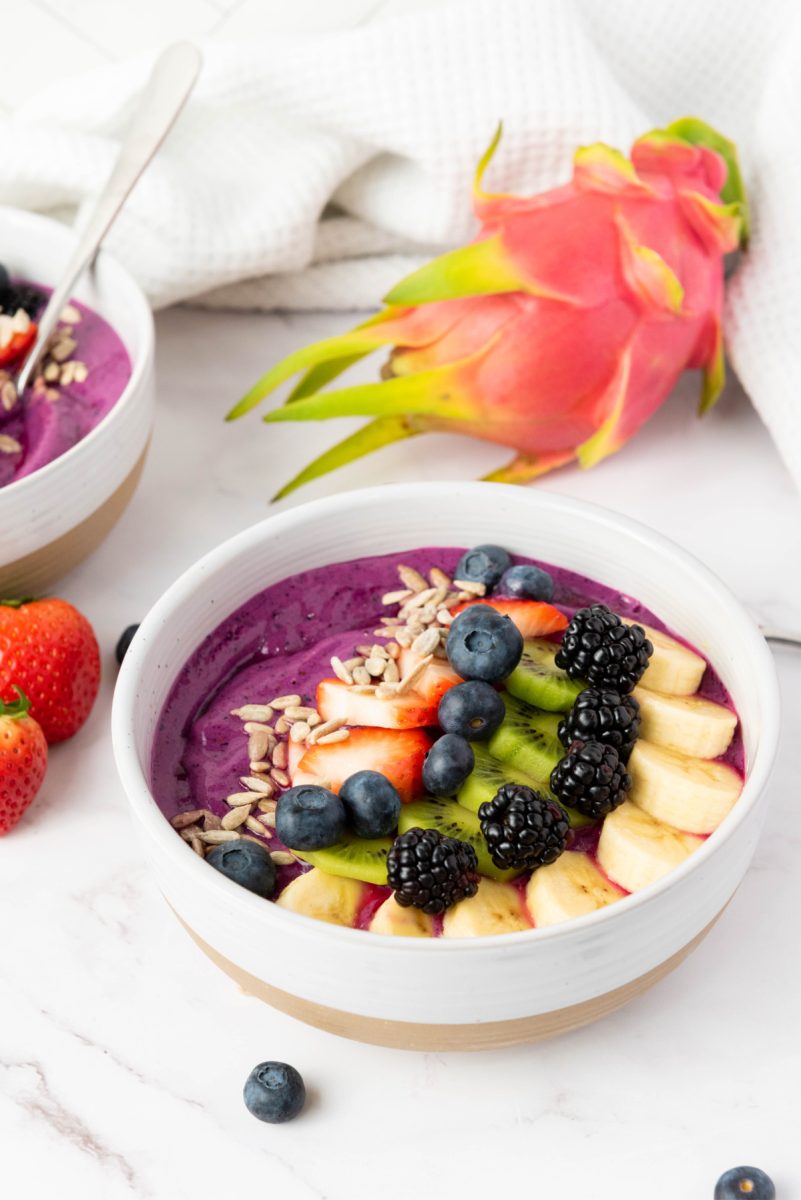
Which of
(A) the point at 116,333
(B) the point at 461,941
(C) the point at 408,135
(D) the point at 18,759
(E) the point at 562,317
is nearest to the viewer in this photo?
(B) the point at 461,941

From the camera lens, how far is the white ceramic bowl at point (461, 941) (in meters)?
1.15

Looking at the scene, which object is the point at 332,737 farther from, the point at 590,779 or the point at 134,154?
the point at 134,154

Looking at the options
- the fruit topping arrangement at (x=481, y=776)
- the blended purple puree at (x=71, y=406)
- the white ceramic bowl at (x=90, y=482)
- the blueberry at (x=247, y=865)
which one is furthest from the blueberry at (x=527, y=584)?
the blended purple puree at (x=71, y=406)

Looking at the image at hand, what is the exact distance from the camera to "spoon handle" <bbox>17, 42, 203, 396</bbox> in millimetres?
2006

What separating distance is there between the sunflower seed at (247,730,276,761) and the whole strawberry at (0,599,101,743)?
0.33 m

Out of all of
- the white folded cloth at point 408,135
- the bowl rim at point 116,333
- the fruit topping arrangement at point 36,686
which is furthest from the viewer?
the white folded cloth at point 408,135

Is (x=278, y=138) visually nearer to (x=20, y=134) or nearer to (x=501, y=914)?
(x=20, y=134)

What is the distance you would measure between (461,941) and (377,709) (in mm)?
362

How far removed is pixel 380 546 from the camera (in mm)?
1685

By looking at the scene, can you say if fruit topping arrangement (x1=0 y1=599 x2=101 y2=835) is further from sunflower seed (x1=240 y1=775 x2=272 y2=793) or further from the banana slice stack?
the banana slice stack

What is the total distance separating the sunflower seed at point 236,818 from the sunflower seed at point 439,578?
40 centimetres

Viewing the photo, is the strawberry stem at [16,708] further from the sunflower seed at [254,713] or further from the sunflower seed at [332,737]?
the sunflower seed at [332,737]

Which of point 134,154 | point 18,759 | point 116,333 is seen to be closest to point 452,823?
point 18,759

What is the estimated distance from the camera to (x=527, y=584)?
5.16ft
